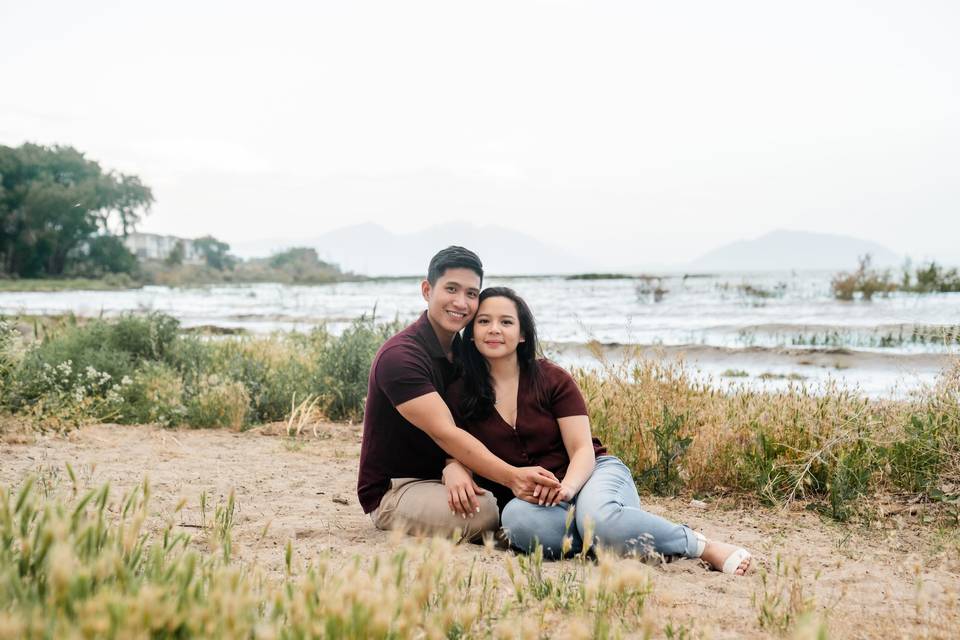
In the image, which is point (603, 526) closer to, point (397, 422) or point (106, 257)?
point (397, 422)

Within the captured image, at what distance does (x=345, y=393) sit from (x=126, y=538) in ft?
21.2

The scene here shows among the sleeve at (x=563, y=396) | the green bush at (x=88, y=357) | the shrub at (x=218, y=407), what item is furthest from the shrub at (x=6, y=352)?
the sleeve at (x=563, y=396)

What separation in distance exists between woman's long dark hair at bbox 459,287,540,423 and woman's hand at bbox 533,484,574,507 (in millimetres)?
562

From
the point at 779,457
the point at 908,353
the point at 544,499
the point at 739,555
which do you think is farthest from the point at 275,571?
the point at 908,353

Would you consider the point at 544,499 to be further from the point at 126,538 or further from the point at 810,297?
the point at 810,297

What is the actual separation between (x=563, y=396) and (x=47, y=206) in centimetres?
4910

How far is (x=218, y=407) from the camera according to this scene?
771 cm

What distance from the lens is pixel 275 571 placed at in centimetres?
340

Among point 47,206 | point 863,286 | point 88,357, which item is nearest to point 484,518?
point 88,357

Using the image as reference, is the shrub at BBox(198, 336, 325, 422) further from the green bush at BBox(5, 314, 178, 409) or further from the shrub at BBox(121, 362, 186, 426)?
the green bush at BBox(5, 314, 178, 409)

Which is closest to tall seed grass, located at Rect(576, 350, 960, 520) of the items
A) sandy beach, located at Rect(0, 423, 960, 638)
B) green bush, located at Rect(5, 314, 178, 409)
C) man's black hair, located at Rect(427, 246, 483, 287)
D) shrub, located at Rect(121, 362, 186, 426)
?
sandy beach, located at Rect(0, 423, 960, 638)

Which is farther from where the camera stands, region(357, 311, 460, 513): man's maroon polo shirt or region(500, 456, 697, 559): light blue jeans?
region(357, 311, 460, 513): man's maroon polo shirt

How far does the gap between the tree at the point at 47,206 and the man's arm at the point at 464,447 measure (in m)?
48.0

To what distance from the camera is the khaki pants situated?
166 inches
